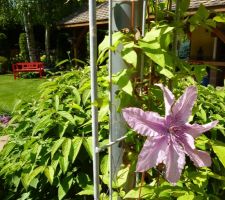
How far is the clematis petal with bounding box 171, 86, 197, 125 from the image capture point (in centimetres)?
88

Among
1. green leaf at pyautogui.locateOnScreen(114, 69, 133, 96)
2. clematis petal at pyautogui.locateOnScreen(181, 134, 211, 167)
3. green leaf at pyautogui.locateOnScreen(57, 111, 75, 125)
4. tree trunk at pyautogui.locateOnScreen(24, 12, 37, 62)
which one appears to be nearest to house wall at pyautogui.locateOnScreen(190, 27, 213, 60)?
tree trunk at pyautogui.locateOnScreen(24, 12, 37, 62)

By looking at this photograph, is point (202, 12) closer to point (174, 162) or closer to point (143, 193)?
point (174, 162)

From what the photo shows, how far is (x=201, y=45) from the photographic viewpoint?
495 inches

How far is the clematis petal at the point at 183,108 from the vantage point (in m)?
0.88

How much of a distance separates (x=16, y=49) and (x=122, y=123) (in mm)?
19474

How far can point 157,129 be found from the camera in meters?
0.87

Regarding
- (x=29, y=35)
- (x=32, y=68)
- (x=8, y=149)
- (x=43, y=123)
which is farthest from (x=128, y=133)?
(x=29, y=35)

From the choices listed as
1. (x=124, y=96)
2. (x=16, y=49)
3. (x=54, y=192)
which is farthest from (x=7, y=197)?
(x=16, y=49)

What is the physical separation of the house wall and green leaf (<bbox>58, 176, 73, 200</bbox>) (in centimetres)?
1061

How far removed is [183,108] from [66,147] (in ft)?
3.05

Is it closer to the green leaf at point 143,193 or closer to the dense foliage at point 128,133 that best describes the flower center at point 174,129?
the dense foliage at point 128,133

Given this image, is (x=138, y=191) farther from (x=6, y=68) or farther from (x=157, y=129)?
(x=6, y=68)

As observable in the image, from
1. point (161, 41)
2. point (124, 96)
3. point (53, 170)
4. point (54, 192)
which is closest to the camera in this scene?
point (161, 41)

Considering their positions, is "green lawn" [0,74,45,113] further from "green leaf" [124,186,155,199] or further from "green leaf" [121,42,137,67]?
"green leaf" [121,42,137,67]
